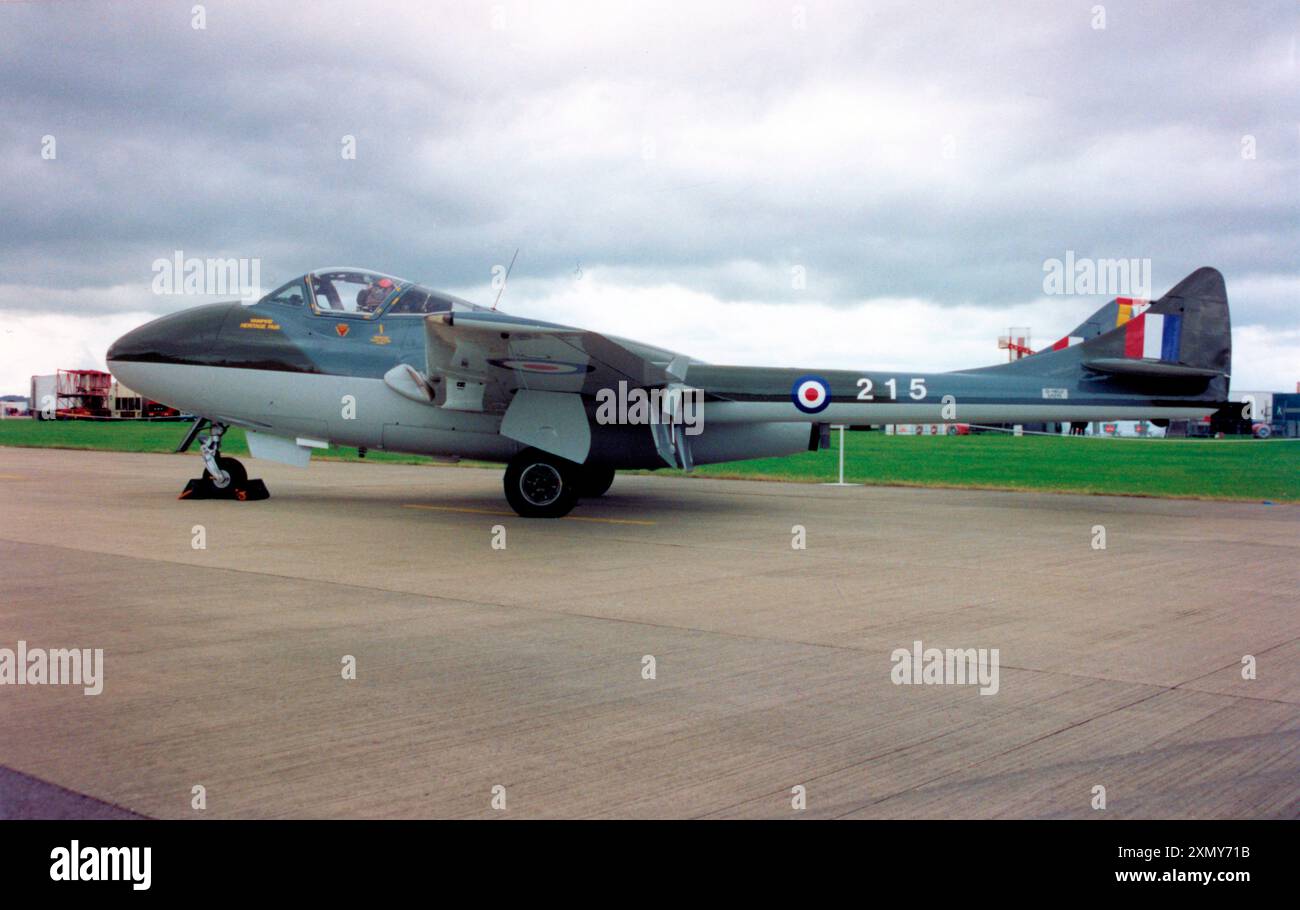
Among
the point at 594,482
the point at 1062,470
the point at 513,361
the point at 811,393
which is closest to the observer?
the point at 513,361

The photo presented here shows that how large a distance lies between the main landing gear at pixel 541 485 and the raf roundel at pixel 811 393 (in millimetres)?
3319

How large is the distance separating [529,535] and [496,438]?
287cm

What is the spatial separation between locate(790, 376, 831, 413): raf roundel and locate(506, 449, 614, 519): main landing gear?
131 inches

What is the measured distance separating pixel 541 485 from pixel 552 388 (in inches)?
53.0

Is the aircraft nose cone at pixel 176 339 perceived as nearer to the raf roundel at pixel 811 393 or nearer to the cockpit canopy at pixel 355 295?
the cockpit canopy at pixel 355 295

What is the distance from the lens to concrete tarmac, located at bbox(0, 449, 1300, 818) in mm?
3566

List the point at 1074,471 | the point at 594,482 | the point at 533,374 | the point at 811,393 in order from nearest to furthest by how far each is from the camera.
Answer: the point at 533,374 < the point at 811,393 < the point at 594,482 < the point at 1074,471

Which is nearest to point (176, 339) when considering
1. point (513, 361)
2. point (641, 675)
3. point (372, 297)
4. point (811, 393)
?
point (372, 297)

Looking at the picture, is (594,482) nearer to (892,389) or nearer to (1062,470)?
(892,389)

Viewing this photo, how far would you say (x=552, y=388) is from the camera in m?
12.9

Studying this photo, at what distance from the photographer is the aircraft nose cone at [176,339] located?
13.9 meters

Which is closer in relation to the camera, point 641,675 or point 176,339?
point 641,675
